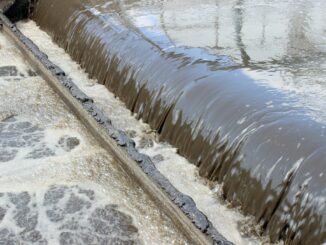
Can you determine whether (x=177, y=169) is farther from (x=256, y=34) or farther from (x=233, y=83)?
(x=256, y=34)

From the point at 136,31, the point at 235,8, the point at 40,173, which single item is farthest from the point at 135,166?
the point at 235,8

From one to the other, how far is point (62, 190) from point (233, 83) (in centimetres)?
210

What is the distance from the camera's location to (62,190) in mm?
5031

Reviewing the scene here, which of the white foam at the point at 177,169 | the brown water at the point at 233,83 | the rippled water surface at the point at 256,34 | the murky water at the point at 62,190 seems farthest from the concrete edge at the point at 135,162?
the rippled water surface at the point at 256,34

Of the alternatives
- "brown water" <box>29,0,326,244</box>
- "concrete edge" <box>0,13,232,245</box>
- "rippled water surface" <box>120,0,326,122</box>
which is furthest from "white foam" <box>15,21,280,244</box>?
"rippled water surface" <box>120,0,326,122</box>

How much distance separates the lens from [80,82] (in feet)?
24.3

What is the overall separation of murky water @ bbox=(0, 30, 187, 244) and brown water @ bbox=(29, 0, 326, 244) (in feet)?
2.49

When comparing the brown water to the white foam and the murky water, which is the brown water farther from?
the murky water

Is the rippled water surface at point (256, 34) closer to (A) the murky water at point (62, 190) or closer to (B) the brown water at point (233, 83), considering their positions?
(B) the brown water at point (233, 83)

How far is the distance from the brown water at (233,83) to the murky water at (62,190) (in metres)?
0.76

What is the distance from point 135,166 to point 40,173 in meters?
1.05

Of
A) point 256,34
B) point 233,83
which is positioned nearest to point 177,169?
point 233,83

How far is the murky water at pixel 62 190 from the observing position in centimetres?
447

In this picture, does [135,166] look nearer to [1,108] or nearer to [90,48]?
[1,108]
